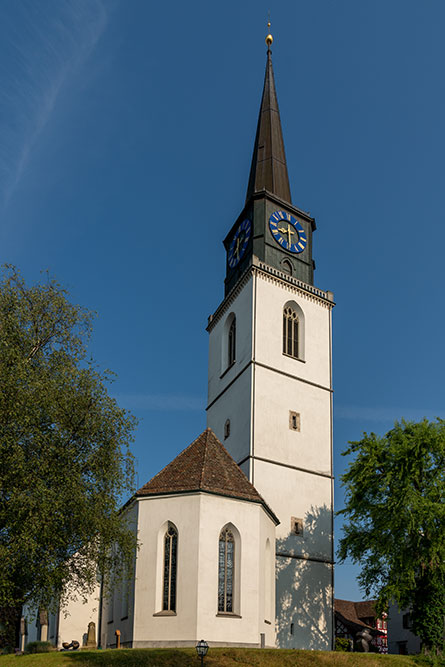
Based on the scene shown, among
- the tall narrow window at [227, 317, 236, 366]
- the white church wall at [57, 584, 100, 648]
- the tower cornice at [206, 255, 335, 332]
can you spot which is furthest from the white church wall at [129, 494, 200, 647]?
the tower cornice at [206, 255, 335, 332]

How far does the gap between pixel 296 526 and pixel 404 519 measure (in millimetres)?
7043

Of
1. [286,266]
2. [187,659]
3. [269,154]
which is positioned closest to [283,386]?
[286,266]

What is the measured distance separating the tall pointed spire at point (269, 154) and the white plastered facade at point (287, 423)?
8382mm

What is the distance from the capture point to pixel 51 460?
19.9 metres

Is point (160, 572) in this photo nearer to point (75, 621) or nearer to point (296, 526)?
point (296, 526)

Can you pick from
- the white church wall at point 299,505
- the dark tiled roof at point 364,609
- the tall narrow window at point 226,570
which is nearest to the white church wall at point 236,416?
the white church wall at point 299,505

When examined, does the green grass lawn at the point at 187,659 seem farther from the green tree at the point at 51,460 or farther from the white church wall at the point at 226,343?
the white church wall at the point at 226,343

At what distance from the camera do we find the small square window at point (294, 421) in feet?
120

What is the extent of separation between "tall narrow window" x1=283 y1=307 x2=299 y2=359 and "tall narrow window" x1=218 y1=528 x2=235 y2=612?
1516 cm

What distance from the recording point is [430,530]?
2841cm

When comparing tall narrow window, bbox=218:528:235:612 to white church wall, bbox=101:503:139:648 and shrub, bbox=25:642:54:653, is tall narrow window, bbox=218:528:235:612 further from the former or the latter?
shrub, bbox=25:642:54:653

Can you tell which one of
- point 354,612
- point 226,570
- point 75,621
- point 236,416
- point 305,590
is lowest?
point 354,612

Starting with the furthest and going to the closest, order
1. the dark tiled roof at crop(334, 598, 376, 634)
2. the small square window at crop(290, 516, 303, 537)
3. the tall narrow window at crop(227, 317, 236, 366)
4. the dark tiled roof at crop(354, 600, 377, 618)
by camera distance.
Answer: the dark tiled roof at crop(354, 600, 377, 618) < the dark tiled roof at crop(334, 598, 376, 634) < the tall narrow window at crop(227, 317, 236, 366) < the small square window at crop(290, 516, 303, 537)

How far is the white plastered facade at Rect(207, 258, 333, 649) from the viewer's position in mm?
33031
